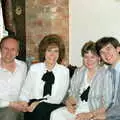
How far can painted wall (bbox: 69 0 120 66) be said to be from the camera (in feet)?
12.0

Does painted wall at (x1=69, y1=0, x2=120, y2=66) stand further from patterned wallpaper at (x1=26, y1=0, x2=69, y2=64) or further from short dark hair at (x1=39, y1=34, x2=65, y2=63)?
short dark hair at (x1=39, y1=34, x2=65, y2=63)

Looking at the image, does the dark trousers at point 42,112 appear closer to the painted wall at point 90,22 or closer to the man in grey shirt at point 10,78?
the man in grey shirt at point 10,78

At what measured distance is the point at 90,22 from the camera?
383 cm

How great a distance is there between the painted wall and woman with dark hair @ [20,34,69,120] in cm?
66

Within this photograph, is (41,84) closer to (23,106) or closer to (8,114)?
(23,106)

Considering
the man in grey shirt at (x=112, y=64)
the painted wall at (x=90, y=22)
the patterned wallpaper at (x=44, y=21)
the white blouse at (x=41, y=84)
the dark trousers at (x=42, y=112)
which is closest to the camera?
the man in grey shirt at (x=112, y=64)

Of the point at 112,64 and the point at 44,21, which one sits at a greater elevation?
the point at 44,21

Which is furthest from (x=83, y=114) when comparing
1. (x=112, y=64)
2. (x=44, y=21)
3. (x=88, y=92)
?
(x=44, y=21)

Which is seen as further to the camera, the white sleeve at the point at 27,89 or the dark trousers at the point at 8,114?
the white sleeve at the point at 27,89

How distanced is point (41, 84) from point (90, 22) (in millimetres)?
988

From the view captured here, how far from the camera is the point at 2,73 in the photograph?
321 cm

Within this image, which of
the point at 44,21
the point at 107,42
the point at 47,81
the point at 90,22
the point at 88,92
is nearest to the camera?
the point at 107,42

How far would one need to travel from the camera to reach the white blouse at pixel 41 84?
10.5 ft

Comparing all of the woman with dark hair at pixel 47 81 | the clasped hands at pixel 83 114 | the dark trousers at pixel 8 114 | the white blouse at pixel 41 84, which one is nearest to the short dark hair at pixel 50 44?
the woman with dark hair at pixel 47 81
